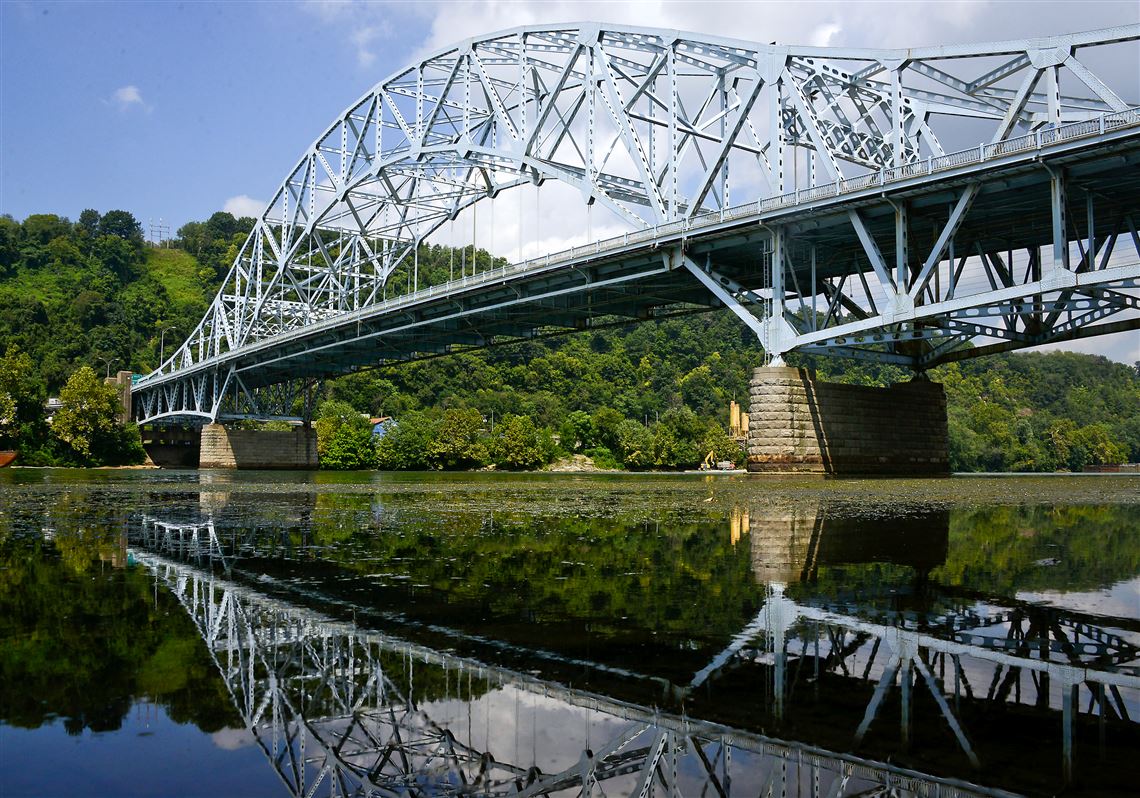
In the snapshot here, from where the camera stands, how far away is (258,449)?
100062 millimetres

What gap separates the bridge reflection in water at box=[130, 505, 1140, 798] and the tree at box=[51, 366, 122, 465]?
99.4 m

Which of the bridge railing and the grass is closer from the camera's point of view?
the bridge railing

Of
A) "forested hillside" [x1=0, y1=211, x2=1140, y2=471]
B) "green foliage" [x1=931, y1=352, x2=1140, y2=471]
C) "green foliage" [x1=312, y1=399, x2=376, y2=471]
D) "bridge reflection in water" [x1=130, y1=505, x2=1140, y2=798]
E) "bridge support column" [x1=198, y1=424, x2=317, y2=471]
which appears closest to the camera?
"bridge reflection in water" [x1=130, y1=505, x2=1140, y2=798]

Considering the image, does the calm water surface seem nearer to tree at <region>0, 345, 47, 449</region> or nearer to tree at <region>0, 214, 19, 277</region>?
tree at <region>0, 345, 47, 449</region>

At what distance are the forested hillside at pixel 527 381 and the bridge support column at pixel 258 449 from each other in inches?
145

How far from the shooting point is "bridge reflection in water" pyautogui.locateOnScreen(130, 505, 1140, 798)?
173 inches

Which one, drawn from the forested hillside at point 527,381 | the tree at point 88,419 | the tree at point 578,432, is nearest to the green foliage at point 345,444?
the forested hillside at point 527,381

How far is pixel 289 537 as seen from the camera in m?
16.0

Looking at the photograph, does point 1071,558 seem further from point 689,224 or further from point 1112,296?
point 689,224

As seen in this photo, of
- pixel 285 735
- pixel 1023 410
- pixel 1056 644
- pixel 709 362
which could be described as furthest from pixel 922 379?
pixel 1023 410

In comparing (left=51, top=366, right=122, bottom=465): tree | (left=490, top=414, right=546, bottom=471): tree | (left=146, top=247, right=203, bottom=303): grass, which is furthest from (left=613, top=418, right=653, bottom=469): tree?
(left=146, top=247, right=203, bottom=303): grass

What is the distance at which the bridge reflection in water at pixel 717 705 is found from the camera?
14.5 feet

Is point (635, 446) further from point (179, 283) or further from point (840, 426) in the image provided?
point (179, 283)

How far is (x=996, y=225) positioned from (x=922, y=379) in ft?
35.8
